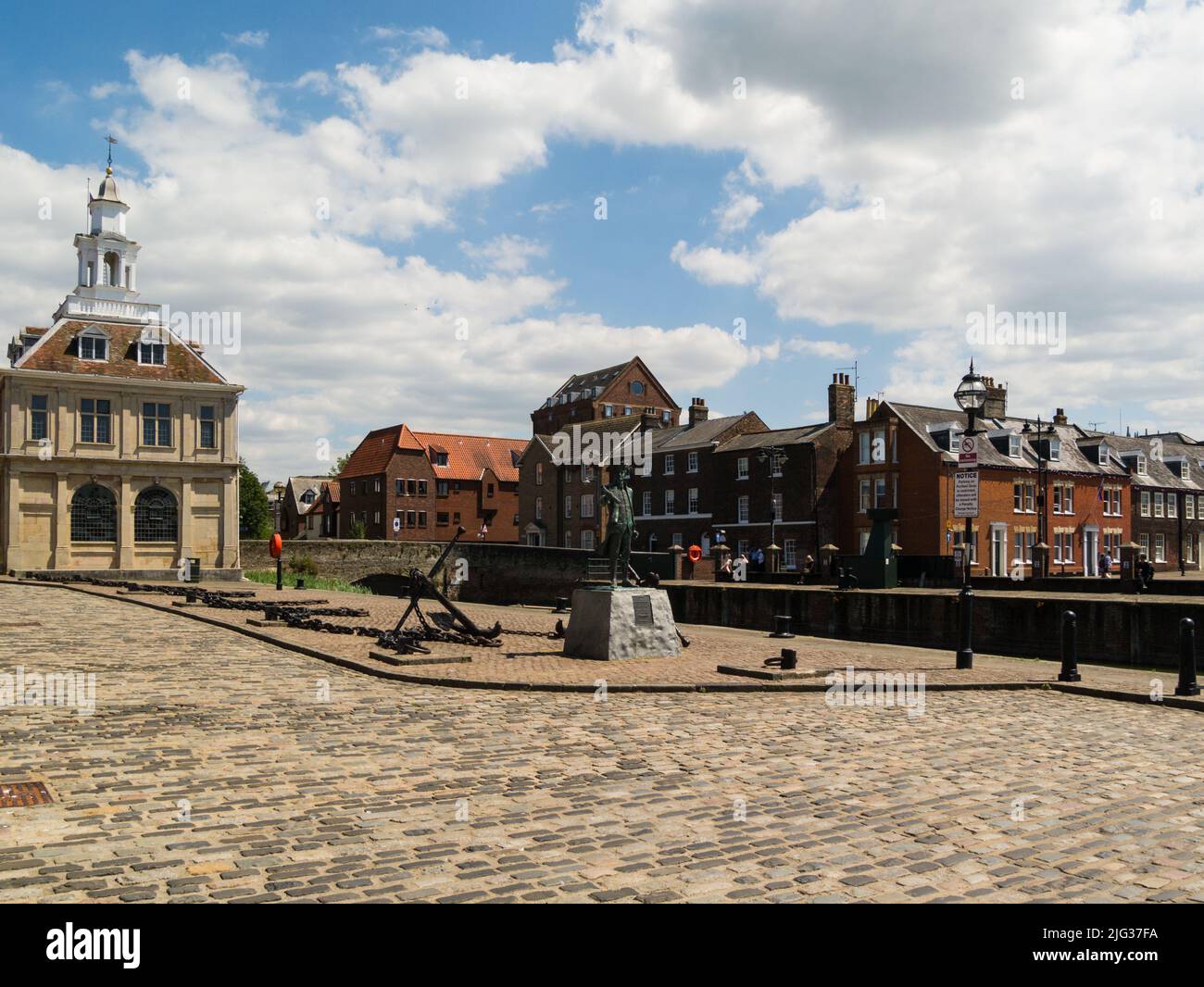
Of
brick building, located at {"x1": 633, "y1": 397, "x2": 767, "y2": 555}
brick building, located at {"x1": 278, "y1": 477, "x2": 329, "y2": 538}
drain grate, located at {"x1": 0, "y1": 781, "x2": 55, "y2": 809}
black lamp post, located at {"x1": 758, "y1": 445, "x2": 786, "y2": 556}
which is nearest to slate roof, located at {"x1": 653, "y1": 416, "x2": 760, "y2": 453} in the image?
brick building, located at {"x1": 633, "y1": 397, "x2": 767, "y2": 555}

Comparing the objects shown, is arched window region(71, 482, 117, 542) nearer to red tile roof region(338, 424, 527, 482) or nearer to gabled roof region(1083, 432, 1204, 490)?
red tile roof region(338, 424, 527, 482)

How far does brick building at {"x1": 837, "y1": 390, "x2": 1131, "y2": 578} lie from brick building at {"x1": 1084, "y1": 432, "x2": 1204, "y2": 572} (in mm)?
3926

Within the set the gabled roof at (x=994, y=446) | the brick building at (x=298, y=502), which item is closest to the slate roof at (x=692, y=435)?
the gabled roof at (x=994, y=446)

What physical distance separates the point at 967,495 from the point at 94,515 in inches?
1656

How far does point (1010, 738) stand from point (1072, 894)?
4.82 metres

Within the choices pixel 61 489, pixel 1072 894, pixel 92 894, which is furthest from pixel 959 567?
pixel 61 489

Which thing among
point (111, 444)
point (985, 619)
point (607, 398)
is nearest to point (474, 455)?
point (607, 398)

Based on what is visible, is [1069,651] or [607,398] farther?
[607,398]

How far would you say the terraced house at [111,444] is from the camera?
43312mm

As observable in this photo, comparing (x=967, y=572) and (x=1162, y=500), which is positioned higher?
(x=1162, y=500)

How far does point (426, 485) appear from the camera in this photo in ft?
254

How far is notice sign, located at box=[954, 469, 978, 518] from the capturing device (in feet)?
51.3

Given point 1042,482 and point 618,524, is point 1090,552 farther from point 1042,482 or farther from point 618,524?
point 618,524
